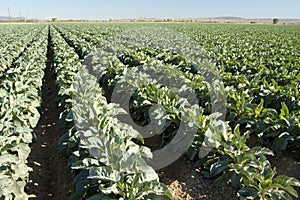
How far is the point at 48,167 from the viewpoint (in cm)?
492

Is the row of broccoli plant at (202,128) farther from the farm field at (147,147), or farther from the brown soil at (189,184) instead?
the brown soil at (189,184)

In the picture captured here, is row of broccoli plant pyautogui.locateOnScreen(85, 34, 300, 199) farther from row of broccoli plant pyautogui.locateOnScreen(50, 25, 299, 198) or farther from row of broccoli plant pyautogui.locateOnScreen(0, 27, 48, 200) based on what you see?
row of broccoli plant pyautogui.locateOnScreen(0, 27, 48, 200)

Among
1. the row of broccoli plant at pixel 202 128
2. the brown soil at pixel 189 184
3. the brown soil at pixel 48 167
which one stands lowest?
the brown soil at pixel 48 167

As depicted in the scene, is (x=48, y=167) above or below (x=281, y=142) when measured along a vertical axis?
below

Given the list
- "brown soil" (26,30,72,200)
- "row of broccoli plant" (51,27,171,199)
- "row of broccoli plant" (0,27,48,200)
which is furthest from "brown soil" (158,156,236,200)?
"row of broccoli plant" (0,27,48,200)

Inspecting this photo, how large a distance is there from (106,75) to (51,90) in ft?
5.78

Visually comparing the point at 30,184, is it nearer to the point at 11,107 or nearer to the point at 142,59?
the point at 11,107

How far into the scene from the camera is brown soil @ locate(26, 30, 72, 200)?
13.8ft

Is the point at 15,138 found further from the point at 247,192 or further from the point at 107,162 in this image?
the point at 247,192

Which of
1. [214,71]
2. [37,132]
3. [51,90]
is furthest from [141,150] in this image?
[51,90]

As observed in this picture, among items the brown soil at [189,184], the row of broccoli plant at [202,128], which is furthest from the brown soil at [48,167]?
the row of broccoli plant at [202,128]

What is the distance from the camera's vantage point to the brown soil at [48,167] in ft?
13.8

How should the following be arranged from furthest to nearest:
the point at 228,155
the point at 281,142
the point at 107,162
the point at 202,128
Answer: the point at 281,142 → the point at 202,128 → the point at 228,155 → the point at 107,162

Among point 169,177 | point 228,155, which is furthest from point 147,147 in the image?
point 228,155
